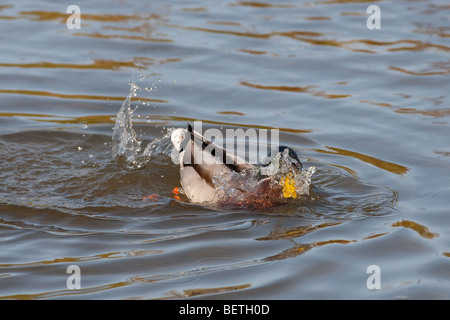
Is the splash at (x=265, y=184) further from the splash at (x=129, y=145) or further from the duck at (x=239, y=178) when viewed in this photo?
the splash at (x=129, y=145)

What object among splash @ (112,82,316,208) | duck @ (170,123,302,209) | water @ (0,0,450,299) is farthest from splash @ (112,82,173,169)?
splash @ (112,82,316,208)

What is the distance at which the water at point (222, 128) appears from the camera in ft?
16.1

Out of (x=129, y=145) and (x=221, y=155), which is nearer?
(x=221, y=155)

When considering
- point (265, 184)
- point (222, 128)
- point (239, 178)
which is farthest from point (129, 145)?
point (265, 184)

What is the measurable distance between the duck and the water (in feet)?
0.38

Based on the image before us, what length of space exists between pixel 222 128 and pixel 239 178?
199cm

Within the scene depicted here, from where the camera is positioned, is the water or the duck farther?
the duck

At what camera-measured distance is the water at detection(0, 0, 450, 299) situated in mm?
4902

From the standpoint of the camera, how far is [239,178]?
229 inches

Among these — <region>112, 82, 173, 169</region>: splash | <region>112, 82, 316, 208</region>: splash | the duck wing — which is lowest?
<region>112, 82, 316, 208</region>: splash

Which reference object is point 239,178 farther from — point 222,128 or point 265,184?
point 222,128

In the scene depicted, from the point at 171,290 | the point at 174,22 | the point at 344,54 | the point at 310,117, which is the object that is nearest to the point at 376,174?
the point at 310,117

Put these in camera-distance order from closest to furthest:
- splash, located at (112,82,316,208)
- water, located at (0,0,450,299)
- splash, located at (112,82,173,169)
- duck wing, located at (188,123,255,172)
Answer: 1. water, located at (0,0,450,299)
2. splash, located at (112,82,316,208)
3. duck wing, located at (188,123,255,172)
4. splash, located at (112,82,173,169)

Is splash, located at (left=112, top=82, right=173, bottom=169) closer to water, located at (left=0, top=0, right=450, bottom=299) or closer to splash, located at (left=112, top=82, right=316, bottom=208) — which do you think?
water, located at (left=0, top=0, right=450, bottom=299)
